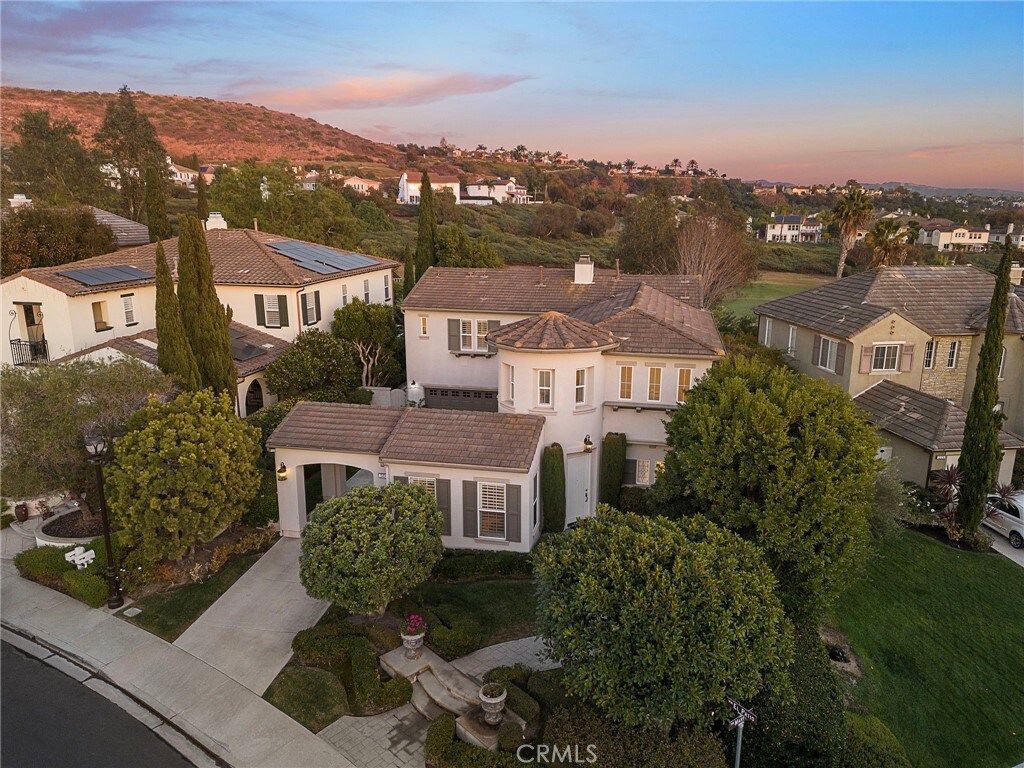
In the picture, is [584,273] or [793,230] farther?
[793,230]

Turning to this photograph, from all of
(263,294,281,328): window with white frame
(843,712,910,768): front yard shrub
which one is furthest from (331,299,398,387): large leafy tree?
(843,712,910,768): front yard shrub

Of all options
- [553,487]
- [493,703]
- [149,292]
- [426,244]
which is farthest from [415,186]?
[493,703]

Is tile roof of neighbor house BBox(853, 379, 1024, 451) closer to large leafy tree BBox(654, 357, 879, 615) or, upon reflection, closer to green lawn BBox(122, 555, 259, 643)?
large leafy tree BBox(654, 357, 879, 615)

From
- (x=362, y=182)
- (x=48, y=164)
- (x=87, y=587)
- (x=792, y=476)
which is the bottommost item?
(x=87, y=587)

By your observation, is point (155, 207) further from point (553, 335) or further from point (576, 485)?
point (576, 485)

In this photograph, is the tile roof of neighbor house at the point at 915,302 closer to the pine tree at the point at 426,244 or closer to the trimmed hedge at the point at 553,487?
the trimmed hedge at the point at 553,487

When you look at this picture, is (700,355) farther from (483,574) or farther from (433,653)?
(433,653)
